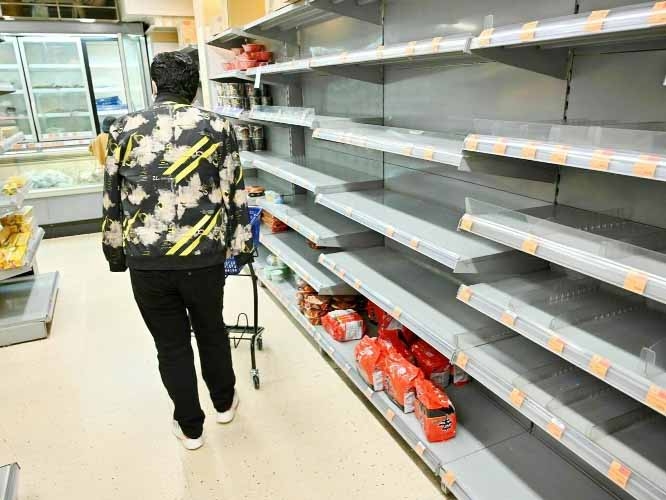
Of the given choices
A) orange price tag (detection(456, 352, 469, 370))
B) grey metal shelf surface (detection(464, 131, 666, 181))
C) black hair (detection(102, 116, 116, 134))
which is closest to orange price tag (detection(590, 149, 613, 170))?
grey metal shelf surface (detection(464, 131, 666, 181))

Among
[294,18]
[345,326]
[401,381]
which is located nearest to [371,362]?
[401,381]

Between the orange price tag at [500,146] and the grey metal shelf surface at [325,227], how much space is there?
1.64m

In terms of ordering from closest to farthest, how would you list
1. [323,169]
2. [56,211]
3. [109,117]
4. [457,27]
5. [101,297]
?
[457,27] → [323,169] → [101,297] → [56,211] → [109,117]

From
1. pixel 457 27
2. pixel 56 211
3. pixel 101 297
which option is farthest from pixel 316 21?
pixel 56 211

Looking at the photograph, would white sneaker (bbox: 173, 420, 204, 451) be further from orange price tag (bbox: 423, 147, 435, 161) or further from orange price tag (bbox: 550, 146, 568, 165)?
orange price tag (bbox: 550, 146, 568, 165)

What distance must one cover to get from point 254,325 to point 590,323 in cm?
206

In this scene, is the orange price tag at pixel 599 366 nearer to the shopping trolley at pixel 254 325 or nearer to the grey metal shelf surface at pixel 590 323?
the grey metal shelf surface at pixel 590 323

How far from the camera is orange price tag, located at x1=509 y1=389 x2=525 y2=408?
1701mm

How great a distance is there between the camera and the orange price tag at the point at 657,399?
1223mm

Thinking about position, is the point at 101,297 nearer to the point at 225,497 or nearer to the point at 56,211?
the point at 56,211

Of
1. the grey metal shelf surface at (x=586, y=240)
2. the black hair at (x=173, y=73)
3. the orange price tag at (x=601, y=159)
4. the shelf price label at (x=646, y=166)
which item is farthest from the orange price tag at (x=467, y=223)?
the black hair at (x=173, y=73)

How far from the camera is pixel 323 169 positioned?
12.3 ft

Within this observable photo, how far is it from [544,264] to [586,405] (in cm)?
64

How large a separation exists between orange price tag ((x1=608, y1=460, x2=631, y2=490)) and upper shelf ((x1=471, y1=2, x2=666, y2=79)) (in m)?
1.16
